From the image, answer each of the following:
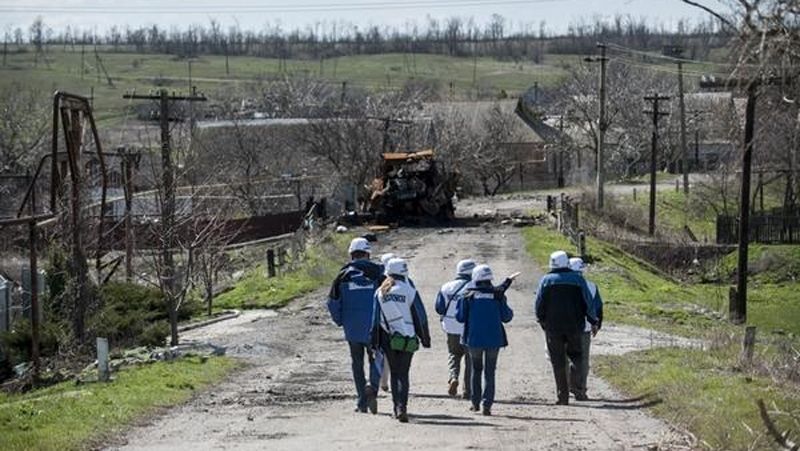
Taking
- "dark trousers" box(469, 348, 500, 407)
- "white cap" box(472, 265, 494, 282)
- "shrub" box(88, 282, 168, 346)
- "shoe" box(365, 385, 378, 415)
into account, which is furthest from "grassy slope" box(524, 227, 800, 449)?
"shrub" box(88, 282, 168, 346)

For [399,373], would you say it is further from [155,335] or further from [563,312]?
[155,335]

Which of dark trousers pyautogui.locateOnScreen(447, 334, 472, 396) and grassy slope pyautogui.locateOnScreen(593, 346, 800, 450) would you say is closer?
grassy slope pyautogui.locateOnScreen(593, 346, 800, 450)

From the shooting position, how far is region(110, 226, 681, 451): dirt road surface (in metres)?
14.7

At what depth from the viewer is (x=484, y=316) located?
17.0 meters

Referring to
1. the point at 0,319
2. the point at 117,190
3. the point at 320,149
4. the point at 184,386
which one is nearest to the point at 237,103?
the point at 320,149

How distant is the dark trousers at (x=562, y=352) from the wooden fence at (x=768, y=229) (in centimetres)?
4784

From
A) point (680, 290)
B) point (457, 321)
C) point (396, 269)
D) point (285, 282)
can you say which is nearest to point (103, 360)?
point (457, 321)

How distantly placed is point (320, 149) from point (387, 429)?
6817cm

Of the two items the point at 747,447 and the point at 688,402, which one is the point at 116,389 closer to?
the point at 688,402

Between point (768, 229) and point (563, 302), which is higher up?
point (563, 302)

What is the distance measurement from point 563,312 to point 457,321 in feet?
4.58

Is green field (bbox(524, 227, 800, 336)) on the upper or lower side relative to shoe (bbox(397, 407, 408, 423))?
lower

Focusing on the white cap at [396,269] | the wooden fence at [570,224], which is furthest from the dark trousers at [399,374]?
the wooden fence at [570,224]

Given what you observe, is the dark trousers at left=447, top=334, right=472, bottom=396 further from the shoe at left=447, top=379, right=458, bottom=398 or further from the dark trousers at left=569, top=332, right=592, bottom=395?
the dark trousers at left=569, top=332, right=592, bottom=395
